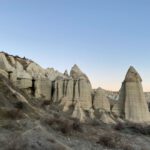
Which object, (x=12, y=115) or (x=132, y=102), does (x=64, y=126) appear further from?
(x=132, y=102)

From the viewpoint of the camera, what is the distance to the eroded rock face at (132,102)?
77.7 m

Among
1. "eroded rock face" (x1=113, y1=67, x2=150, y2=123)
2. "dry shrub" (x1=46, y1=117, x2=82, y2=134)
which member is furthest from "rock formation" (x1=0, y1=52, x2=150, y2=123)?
"dry shrub" (x1=46, y1=117, x2=82, y2=134)

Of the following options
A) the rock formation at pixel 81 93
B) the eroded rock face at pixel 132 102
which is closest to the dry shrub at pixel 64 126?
the rock formation at pixel 81 93

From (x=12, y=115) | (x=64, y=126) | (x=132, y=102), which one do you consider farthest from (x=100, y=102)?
(x=64, y=126)

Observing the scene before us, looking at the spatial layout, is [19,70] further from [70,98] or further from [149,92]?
[149,92]

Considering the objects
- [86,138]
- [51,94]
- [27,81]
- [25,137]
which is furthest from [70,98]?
[25,137]

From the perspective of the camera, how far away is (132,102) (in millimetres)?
80000

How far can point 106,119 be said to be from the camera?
6481 centimetres

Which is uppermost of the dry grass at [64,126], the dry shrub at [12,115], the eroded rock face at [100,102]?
the eroded rock face at [100,102]

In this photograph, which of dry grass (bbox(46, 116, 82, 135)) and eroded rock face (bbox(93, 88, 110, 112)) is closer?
dry grass (bbox(46, 116, 82, 135))

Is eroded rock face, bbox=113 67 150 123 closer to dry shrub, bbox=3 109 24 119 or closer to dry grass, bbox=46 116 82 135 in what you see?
dry grass, bbox=46 116 82 135

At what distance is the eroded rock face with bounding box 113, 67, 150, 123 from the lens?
255ft

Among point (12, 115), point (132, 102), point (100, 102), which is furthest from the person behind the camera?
point (132, 102)

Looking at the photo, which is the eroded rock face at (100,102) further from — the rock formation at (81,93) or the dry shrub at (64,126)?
the dry shrub at (64,126)
